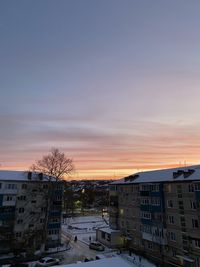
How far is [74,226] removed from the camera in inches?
2968

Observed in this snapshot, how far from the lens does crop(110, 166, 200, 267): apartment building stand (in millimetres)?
37156

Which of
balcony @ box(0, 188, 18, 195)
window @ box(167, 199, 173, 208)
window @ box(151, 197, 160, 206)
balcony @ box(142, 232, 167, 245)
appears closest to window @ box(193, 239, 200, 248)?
balcony @ box(142, 232, 167, 245)

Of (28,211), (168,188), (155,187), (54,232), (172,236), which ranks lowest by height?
(54,232)

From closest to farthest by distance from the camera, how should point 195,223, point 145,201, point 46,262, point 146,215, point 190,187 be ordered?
point 195,223 < point 190,187 < point 46,262 < point 146,215 < point 145,201

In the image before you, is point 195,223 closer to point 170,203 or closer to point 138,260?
point 170,203

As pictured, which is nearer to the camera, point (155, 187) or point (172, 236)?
point (172, 236)

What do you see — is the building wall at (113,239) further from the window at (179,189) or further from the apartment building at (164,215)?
the window at (179,189)

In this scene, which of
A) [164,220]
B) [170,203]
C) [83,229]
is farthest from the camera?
[83,229]

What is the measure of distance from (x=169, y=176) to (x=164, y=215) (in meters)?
6.44

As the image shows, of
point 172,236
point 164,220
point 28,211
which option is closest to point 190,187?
point 164,220

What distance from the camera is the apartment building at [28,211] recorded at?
46.5 m

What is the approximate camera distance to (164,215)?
1670 inches

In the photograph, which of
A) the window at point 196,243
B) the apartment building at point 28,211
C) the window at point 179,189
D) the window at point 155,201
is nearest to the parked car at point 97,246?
the apartment building at point 28,211

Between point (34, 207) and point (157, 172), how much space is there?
2513cm
